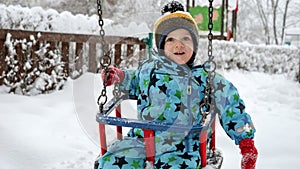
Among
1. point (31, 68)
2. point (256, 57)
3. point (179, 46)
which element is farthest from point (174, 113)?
point (256, 57)

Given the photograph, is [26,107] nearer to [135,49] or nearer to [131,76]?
[131,76]

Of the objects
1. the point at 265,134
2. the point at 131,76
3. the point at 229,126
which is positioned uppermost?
the point at 131,76

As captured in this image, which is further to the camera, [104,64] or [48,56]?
[48,56]

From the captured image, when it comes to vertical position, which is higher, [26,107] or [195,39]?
[195,39]

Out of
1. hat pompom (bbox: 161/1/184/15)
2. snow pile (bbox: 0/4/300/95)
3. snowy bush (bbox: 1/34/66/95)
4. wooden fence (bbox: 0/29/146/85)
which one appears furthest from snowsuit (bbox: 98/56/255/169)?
snowy bush (bbox: 1/34/66/95)

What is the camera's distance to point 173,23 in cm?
212

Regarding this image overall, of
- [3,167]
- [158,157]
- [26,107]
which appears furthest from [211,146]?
[26,107]

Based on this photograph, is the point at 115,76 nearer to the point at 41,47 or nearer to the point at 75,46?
the point at 41,47

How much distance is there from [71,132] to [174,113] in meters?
1.89

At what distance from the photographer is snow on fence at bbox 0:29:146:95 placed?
4.78 metres

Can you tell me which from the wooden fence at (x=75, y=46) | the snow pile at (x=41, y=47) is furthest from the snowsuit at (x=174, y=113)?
the wooden fence at (x=75, y=46)

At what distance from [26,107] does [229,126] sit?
292cm

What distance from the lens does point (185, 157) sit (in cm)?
191

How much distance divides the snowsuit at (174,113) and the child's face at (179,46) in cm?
4
